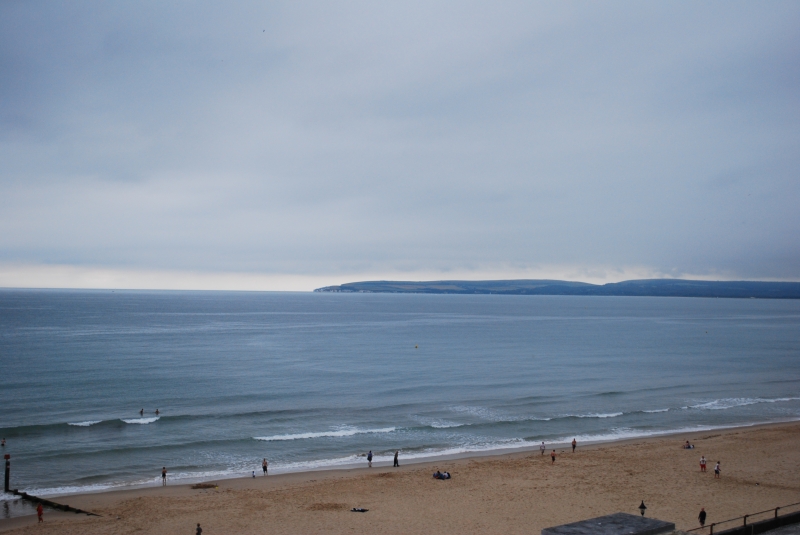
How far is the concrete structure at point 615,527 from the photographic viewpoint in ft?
39.1

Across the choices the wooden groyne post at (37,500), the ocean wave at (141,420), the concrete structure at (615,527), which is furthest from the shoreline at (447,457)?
the concrete structure at (615,527)

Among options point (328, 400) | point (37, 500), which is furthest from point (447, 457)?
point (37, 500)

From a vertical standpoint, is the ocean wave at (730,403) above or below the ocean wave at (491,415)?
below

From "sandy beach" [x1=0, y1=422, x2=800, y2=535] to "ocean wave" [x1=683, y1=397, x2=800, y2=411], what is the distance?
12889 mm

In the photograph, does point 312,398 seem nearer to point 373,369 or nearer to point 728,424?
point 373,369

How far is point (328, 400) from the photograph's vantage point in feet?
148

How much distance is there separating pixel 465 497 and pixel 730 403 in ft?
109

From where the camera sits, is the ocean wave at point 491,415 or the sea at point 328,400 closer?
the sea at point 328,400

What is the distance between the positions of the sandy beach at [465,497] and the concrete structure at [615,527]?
31.6 feet

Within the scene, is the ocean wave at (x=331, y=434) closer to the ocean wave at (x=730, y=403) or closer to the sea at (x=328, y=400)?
the sea at (x=328, y=400)

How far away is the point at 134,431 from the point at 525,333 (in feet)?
280

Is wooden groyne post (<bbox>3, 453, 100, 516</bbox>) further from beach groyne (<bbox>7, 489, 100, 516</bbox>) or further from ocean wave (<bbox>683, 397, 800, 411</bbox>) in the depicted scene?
ocean wave (<bbox>683, 397, 800, 411</bbox>)

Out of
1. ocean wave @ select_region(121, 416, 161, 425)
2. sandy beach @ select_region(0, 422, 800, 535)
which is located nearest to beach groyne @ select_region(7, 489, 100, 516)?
sandy beach @ select_region(0, 422, 800, 535)

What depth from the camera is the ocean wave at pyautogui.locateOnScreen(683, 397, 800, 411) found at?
1799 inches
